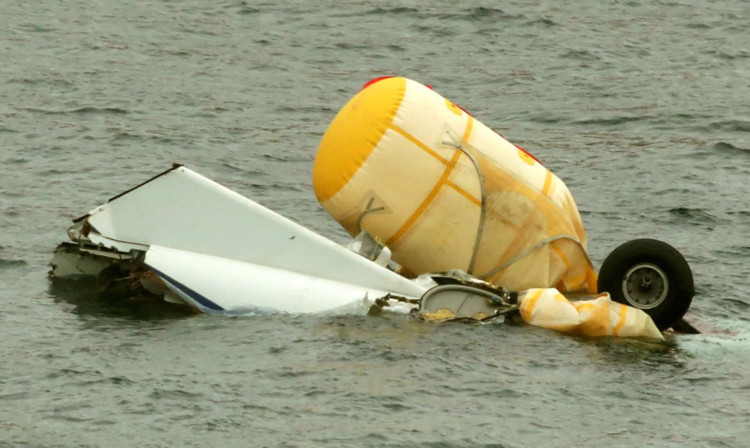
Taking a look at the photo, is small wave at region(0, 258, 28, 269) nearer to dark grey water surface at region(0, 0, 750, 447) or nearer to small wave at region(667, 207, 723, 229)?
dark grey water surface at region(0, 0, 750, 447)

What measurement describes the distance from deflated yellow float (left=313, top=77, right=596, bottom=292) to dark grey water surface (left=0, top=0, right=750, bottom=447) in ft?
2.86

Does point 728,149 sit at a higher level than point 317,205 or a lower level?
higher

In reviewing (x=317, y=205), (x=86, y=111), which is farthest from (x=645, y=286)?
(x=86, y=111)

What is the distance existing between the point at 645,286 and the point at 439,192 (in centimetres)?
174

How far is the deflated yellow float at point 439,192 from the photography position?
11.3 metres

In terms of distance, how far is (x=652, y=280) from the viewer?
36.7 ft

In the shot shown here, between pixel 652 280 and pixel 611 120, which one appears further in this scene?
pixel 611 120

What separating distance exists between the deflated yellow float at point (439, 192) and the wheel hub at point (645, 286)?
79 centimetres

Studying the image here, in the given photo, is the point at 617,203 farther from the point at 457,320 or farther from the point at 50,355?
the point at 50,355

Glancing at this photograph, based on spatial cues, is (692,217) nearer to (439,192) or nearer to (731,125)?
(731,125)

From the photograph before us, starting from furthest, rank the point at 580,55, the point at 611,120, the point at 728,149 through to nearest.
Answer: the point at 580,55 → the point at 611,120 → the point at 728,149

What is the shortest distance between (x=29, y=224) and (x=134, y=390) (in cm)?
517

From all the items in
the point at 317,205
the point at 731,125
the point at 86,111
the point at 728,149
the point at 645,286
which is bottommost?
the point at 317,205

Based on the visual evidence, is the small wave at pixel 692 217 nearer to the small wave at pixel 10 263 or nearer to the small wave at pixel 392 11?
the small wave at pixel 10 263
